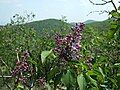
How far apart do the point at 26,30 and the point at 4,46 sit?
5.47 ft

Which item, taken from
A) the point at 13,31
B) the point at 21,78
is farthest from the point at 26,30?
the point at 21,78

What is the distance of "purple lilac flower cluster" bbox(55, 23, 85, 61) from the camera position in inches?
77.9

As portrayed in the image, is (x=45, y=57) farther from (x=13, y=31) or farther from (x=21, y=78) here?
(x=13, y=31)

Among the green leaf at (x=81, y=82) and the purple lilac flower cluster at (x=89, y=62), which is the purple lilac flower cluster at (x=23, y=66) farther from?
the green leaf at (x=81, y=82)

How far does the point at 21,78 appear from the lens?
2.71 metres

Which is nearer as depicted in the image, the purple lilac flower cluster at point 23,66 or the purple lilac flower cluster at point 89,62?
the purple lilac flower cluster at point 89,62

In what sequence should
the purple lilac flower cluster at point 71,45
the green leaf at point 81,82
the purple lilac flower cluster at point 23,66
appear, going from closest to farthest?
the green leaf at point 81,82
the purple lilac flower cluster at point 71,45
the purple lilac flower cluster at point 23,66

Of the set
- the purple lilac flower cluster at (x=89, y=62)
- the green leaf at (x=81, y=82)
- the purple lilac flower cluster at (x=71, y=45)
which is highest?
the purple lilac flower cluster at (x=71, y=45)

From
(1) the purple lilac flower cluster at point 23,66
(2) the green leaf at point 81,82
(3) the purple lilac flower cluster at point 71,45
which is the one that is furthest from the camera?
(1) the purple lilac flower cluster at point 23,66

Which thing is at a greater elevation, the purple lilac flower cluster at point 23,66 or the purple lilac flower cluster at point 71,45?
the purple lilac flower cluster at point 71,45

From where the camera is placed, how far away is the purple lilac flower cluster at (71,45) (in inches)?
77.9

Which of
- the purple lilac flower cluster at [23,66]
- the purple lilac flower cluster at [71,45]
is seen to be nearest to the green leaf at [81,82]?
the purple lilac flower cluster at [71,45]

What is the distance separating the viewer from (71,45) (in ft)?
6.58

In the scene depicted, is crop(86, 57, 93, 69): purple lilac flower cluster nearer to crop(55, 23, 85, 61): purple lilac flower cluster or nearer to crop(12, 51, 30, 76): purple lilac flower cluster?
crop(55, 23, 85, 61): purple lilac flower cluster
